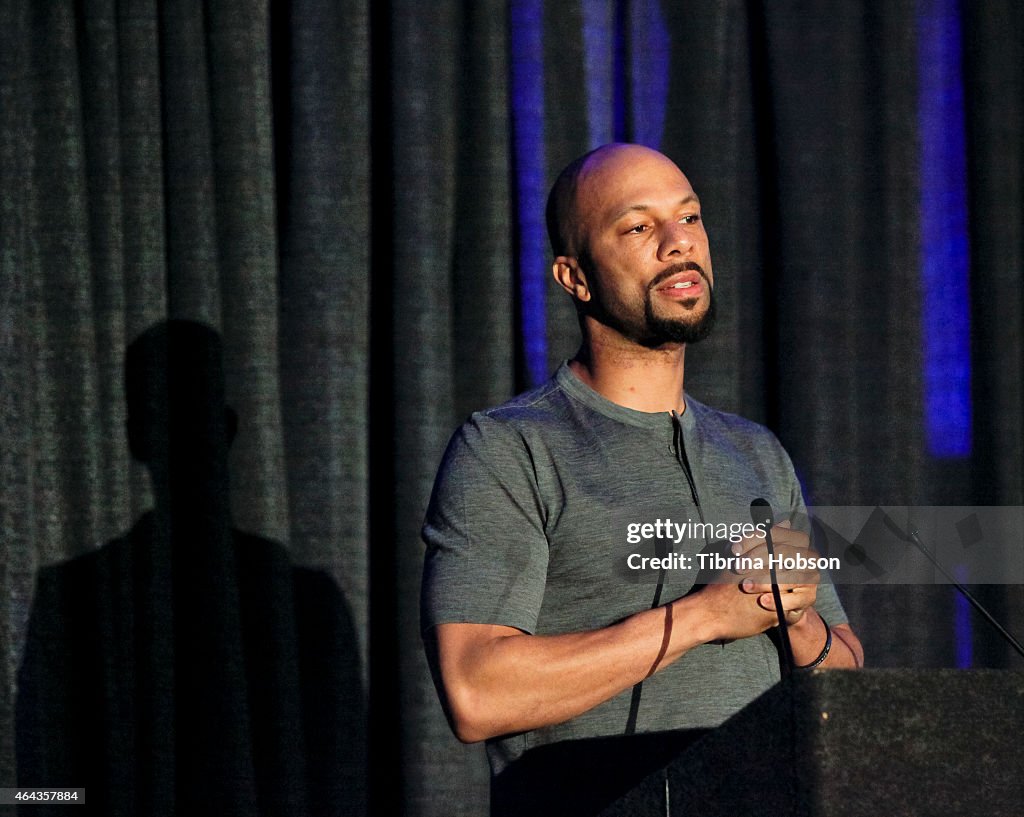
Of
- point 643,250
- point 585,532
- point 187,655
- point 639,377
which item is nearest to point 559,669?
point 585,532

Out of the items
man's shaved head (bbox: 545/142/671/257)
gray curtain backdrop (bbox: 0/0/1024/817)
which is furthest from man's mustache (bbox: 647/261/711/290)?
gray curtain backdrop (bbox: 0/0/1024/817)

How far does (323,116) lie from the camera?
88.6 inches

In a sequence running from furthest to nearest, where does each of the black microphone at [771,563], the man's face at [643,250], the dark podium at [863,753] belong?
the man's face at [643,250], the black microphone at [771,563], the dark podium at [863,753]

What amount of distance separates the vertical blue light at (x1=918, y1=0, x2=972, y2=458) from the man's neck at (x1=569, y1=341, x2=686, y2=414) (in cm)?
104

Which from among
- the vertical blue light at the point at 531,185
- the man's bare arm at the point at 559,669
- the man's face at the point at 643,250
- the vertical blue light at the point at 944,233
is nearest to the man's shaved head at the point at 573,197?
the man's face at the point at 643,250

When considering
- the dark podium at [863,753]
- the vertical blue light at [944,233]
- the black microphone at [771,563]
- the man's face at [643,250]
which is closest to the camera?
the dark podium at [863,753]

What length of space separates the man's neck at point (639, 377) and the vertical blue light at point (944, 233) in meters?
1.04

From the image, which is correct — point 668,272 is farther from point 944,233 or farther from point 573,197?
point 944,233

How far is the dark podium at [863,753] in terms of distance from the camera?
879mm

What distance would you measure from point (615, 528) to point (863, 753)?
581mm

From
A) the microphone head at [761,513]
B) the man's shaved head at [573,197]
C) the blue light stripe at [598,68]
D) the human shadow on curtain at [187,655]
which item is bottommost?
the human shadow on curtain at [187,655]

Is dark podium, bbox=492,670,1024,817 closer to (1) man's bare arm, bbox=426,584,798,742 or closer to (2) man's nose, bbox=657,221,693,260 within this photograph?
(1) man's bare arm, bbox=426,584,798,742

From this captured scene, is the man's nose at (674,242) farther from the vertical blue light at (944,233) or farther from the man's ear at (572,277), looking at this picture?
the vertical blue light at (944,233)

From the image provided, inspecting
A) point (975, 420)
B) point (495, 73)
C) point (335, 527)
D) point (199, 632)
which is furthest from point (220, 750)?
point (975, 420)
